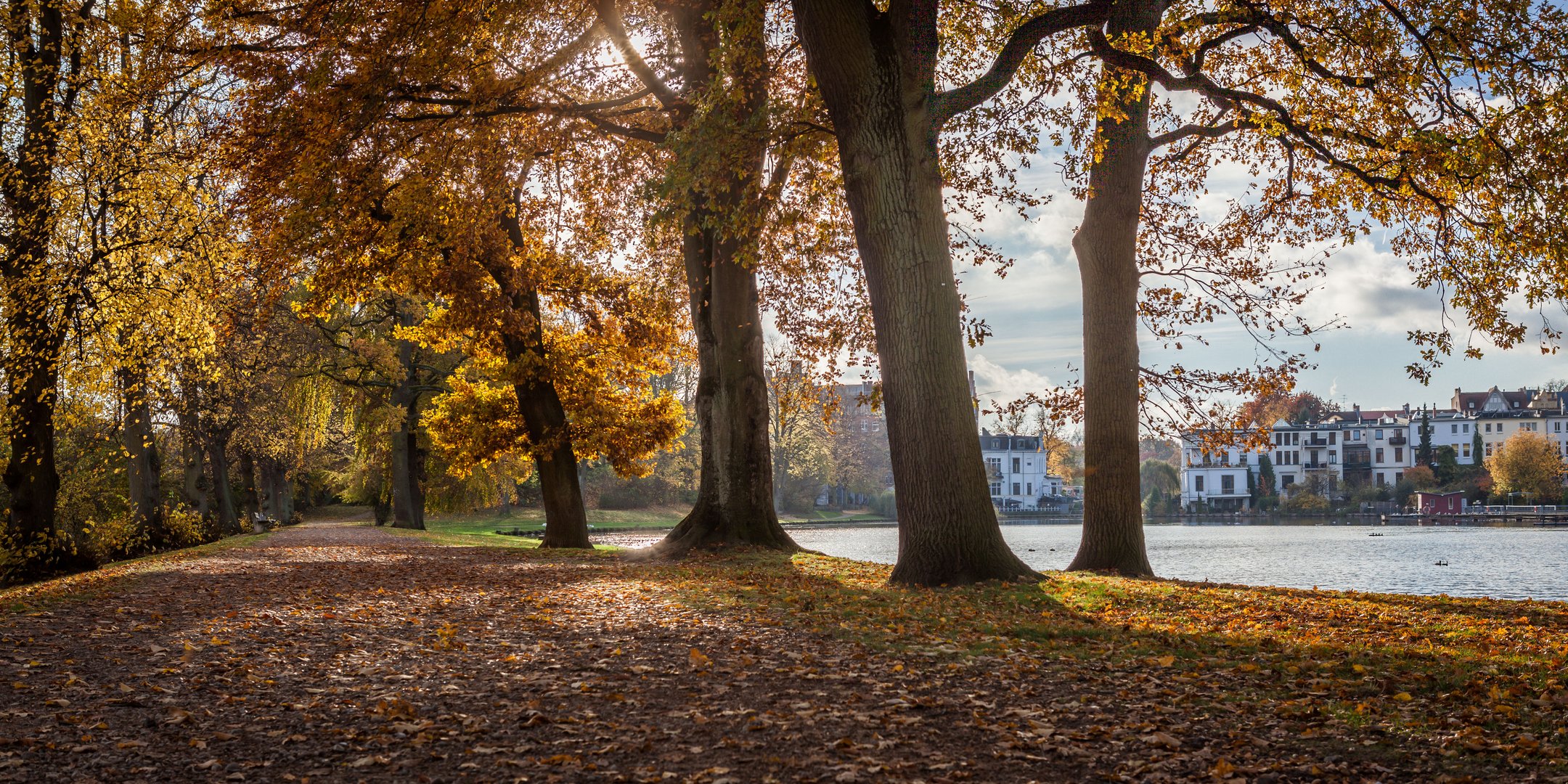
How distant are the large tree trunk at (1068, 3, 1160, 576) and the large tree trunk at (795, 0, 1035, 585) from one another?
281 cm

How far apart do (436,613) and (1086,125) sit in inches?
398

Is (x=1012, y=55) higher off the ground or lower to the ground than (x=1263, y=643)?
higher

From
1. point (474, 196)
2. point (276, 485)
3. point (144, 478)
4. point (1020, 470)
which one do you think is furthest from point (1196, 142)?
point (1020, 470)

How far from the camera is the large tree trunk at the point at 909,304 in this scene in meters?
10.2

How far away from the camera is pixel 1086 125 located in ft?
44.4

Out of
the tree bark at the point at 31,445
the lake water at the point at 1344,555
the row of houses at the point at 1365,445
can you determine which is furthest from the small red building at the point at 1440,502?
the tree bark at the point at 31,445

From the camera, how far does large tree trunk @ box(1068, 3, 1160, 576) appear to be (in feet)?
41.3

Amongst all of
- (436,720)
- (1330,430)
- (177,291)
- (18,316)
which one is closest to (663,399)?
(177,291)

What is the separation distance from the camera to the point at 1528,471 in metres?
69.8

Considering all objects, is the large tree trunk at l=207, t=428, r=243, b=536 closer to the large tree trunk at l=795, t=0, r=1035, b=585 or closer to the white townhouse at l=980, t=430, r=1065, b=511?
the large tree trunk at l=795, t=0, r=1035, b=585

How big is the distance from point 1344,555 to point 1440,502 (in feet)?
162

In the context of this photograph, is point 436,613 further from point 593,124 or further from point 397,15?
point 593,124

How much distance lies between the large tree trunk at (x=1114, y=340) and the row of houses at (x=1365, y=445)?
79.2 meters

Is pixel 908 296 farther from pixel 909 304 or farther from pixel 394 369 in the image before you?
pixel 394 369
